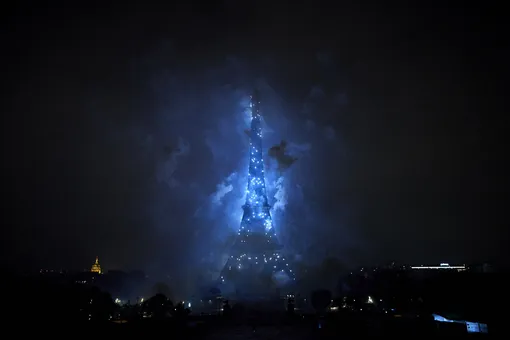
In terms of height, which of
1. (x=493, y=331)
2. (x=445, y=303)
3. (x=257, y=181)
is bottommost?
(x=493, y=331)

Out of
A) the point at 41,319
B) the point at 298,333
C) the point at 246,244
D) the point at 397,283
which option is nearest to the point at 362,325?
the point at 298,333

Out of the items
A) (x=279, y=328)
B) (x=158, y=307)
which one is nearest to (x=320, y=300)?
(x=279, y=328)

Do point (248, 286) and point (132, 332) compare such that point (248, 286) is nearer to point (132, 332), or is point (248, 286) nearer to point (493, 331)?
point (132, 332)

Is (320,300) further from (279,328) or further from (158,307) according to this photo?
(158,307)

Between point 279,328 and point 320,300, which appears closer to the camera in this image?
point 279,328

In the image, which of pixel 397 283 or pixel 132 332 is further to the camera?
pixel 397 283

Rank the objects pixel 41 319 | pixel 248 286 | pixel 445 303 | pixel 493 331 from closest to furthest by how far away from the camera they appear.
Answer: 1. pixel 493 331
2. pixel 41 319
3. pixel 445 303
4. pixel 248 286

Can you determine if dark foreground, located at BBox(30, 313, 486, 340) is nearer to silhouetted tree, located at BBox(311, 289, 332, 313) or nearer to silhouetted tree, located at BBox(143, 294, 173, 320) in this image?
silhouetted tree, located at BBox(143, 294, 173, 320)

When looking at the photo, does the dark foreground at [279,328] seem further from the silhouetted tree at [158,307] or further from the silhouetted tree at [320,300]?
the silhouetted tree at [320,300]

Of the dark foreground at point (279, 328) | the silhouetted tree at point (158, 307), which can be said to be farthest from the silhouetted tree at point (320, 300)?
the silhouetted tree at point (158, 307)
